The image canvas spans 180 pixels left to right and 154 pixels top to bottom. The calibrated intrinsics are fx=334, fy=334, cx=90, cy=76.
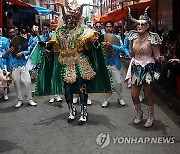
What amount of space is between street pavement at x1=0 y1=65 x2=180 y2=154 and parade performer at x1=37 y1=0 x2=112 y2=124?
466mm

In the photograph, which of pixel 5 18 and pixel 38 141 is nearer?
pixel 38 141

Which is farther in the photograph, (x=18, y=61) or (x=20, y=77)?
(x=20, y=77)

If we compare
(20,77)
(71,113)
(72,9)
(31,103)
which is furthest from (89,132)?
(20,77)

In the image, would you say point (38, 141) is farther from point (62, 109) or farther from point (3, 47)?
point (3, 47)

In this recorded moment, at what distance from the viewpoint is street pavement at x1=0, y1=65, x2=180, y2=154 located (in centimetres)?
454

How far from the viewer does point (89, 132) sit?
17.1ft

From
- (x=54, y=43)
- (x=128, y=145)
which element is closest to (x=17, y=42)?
(x=54, y=43)

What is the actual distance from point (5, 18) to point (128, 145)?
9328 mm

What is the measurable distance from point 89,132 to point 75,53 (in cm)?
131

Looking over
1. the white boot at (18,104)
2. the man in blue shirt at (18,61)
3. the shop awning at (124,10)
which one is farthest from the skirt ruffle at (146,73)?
the shop awning at (124,10)

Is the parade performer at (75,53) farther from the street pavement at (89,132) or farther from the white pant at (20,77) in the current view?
the white pant at (20,77)

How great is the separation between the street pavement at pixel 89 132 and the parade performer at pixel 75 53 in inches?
18.3

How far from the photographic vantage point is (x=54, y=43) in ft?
18.5

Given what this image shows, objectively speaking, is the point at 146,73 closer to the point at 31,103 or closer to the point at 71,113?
the point at 71,113
